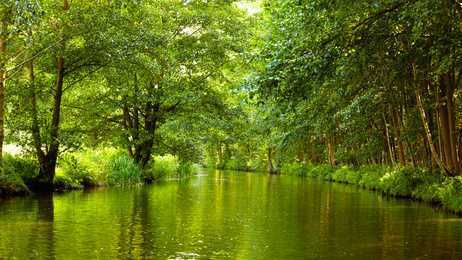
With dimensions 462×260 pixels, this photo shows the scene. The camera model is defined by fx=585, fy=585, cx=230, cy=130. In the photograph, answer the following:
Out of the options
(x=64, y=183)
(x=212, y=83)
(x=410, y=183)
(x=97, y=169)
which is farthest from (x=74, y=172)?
(x=410, y=183)

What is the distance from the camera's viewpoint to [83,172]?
95.5 feet

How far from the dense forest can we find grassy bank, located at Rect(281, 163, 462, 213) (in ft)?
0.35

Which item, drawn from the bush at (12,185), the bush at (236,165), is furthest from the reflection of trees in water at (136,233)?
the bush at (236,165)

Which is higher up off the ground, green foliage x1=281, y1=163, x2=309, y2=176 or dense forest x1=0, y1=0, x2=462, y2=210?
dense forest x1=0, y1=0, x2=462, y2=210

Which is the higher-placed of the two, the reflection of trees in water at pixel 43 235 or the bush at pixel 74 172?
the bush at pixel 74 172

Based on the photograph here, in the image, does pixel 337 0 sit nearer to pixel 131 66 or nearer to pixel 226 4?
pixel 131 66

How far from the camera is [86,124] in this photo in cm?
3111

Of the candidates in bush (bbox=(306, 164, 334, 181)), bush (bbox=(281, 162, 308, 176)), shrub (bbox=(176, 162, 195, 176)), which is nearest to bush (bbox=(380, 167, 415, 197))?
shrub (bbox=(176, 162, 195, 176))

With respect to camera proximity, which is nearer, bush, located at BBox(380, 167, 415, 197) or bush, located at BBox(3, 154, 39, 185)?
bush, located at BBox(3, 154, 39, 185)

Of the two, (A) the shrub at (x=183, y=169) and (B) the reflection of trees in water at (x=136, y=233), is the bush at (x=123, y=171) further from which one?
(A) the shrub at (x=183, y=169)

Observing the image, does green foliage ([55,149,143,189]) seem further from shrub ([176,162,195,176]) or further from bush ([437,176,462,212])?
bush ([437,176,462,212])

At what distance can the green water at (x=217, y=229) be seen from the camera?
1259cm

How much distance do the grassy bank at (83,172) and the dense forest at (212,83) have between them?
81 mm

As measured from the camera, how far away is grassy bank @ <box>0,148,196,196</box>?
2369cm
